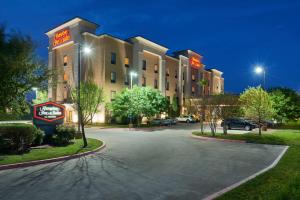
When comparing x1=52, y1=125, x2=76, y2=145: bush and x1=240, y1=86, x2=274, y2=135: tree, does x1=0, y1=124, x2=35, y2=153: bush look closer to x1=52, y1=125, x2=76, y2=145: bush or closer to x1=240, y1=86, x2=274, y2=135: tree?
x1=52, y1=125, x2=76, y2=145: bush

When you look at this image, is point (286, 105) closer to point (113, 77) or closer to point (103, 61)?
point (113, 77)

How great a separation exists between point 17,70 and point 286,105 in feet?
125

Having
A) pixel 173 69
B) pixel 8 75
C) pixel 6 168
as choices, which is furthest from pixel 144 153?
pixel 173 69

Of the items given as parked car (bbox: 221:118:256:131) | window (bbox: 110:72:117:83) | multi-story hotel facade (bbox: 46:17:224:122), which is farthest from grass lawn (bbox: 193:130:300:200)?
window (bbox: 110:72:117:83)

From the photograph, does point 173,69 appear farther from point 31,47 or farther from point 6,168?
point 6,168

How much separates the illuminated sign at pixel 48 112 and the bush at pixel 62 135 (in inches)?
32.4

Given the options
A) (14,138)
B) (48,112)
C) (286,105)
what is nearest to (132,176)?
(14,138)

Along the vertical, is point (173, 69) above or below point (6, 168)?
above

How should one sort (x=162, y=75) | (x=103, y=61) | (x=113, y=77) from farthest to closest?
(x=162, y=75) → (x=113, y=77) → (x=103, y=61)

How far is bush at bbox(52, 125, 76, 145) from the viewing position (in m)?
16.3

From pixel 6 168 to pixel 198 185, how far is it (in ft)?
25.5

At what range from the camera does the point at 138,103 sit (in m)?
35.1

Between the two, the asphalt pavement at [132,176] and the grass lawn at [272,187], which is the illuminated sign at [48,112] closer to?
the asphalt pavement at [132,176]

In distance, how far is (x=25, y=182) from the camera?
8.47 meters
